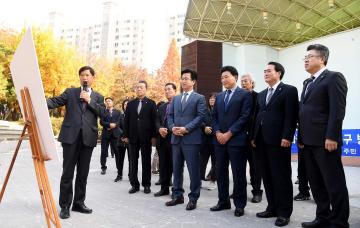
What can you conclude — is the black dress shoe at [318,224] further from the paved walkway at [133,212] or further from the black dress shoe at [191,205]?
the black dress shoe at [191,205]

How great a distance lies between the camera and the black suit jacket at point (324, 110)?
3.20 meters

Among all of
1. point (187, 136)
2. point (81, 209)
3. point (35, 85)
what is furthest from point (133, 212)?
point (35, 85)

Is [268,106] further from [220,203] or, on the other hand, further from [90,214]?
[90,214]

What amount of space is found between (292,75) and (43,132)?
16.7 metres

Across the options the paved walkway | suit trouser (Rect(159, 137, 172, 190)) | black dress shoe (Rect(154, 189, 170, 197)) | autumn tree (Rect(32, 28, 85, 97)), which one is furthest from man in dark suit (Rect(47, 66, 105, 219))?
autumn tree (Rect(32, 28, 85, 97))

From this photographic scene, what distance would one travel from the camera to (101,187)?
19.2 ft

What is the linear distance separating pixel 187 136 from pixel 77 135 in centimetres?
152

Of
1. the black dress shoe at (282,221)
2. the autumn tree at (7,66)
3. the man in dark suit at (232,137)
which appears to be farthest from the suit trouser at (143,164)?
the autumn tree at (7,66)

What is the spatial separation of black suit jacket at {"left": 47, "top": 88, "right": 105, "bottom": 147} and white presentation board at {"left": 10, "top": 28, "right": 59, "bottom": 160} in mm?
1136

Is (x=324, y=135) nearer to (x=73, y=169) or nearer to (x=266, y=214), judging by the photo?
(x=266, y=214)

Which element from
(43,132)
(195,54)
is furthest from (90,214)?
(195,54)

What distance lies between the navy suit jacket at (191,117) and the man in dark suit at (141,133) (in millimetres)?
930

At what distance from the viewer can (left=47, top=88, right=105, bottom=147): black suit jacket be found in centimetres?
389

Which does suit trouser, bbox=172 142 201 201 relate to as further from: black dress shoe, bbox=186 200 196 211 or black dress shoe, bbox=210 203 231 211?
black dress shoe, bbox=210 203 231 211
